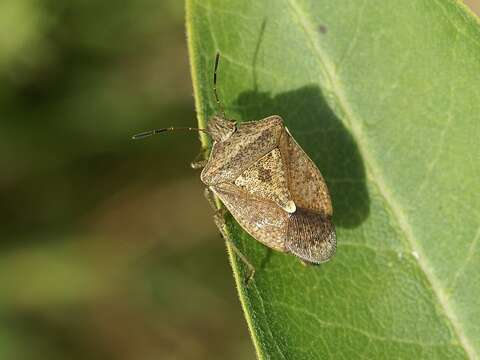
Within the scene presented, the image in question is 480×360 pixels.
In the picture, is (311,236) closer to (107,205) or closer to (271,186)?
(271,186)

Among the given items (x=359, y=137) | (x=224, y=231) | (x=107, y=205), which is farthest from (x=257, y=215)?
(x=107, y=205)

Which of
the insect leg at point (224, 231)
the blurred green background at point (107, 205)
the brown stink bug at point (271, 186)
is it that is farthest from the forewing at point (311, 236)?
the blurred green background at point (107, 205)

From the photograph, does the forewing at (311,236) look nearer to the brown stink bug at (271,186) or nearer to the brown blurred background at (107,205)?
the brown stink bug at (271,186)

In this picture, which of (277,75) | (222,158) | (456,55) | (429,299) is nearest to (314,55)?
(277,75)

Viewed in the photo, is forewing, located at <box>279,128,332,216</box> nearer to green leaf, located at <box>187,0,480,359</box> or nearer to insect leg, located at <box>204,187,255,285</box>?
green leaf, located at <box>187,0,480,359</box>

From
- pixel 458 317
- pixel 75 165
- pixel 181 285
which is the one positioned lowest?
pixel 181 285

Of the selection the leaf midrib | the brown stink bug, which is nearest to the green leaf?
the leaf midrib

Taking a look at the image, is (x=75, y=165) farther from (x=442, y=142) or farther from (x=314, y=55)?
(x=442, y=142)
